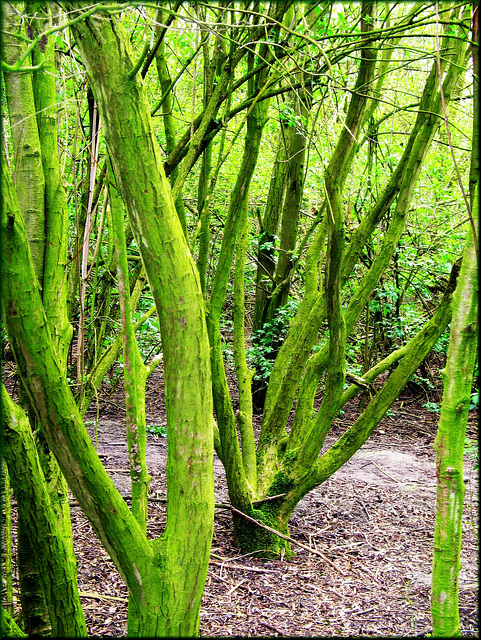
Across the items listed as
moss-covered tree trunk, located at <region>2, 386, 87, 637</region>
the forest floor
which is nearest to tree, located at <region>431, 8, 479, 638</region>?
the forest floor

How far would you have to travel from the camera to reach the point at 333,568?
3340mm

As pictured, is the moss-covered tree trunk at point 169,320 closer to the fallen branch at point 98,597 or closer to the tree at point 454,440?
the tree at point 454,440

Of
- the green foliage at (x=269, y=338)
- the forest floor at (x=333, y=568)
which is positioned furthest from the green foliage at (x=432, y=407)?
the green foliage at (x=269, y=338)

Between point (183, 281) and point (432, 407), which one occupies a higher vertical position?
point (183, 281)

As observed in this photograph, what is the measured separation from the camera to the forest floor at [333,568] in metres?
2.68

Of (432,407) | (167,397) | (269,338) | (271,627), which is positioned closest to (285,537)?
(271,627)

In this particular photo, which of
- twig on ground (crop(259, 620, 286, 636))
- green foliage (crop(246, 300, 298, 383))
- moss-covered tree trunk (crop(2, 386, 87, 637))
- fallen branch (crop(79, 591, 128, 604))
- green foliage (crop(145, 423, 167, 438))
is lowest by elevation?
twig on ground (crop(259, 620, 286, 636))

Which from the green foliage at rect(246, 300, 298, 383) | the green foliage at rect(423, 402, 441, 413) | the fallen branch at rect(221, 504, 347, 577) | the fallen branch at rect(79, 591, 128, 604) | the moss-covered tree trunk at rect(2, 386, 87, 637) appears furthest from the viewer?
the green foliage at rect(246, 300, 298, 383)

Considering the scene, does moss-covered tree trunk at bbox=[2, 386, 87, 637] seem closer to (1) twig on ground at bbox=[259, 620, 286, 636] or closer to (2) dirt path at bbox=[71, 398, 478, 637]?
(2) dirt path at bbox=[71, 398, 478, 637]

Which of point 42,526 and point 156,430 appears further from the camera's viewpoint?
point 156,430

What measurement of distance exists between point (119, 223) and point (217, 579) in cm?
229

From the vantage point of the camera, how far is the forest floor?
2.68m

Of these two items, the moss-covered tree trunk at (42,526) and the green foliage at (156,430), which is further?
the green foliage at (156,430)

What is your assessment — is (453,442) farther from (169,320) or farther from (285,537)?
(285,537)
